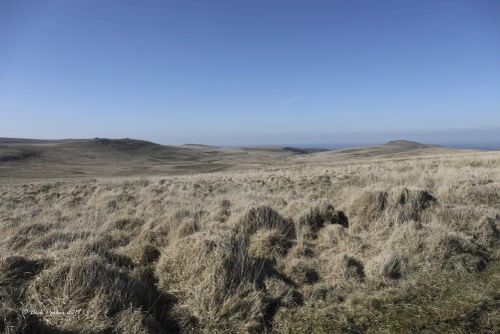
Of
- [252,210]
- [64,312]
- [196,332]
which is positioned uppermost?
[252,210]

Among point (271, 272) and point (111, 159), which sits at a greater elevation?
point (271, 272)

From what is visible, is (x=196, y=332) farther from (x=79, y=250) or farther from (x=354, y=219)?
(x=354, y=219)

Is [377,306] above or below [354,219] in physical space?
below

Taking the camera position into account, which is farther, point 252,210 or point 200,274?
point 252,210

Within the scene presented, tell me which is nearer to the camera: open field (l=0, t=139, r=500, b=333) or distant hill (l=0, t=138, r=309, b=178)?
open field (l=0, t=139, r=500, b=333)

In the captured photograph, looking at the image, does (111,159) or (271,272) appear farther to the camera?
(111,159)

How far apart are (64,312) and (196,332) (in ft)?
5.10

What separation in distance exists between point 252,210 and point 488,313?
478 cm

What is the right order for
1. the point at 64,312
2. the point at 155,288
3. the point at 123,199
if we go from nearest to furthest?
the point at 64,312, the point at 155,288, the point at 123,199

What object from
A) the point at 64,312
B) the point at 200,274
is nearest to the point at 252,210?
the point at 200,274

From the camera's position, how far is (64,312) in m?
4.15

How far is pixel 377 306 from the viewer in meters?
4.86

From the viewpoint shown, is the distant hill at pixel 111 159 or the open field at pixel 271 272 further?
the distant hill at pixel 111 159

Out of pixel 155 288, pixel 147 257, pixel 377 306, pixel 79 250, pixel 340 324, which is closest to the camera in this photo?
pixel 340 324
